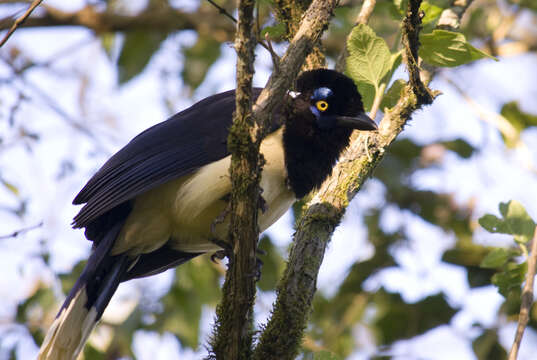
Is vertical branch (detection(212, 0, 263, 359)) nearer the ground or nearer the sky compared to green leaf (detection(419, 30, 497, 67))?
nearer the ground

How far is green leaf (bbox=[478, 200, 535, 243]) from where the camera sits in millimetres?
3803

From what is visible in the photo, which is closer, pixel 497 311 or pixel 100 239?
pixel 100 239

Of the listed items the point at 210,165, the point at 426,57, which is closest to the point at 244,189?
the point at 210,165

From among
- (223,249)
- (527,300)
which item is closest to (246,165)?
(223,249)

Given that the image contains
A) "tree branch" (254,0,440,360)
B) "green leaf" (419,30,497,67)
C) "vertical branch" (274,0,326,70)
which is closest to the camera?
"tree branch" (254,0,440,360)

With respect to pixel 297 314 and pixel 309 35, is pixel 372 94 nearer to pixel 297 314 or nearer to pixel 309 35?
pixel 309 35

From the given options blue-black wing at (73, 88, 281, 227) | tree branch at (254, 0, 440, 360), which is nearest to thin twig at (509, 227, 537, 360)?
tree branch at (254, 0, 440, 360)

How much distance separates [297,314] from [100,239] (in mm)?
1566

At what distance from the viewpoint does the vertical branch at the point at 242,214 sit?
8.94 ft

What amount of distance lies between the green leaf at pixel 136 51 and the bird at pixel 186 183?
319 cm

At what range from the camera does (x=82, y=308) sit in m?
4.02

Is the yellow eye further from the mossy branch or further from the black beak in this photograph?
the mossy branch

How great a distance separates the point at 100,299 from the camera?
13.3ft

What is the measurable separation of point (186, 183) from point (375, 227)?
10.4ft
